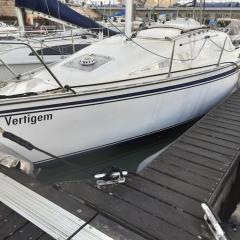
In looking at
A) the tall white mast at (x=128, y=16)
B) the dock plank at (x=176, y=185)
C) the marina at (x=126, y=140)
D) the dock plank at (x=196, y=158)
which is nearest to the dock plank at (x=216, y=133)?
the marina at (x=126, y=140)

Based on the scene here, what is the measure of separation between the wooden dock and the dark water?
1116mm

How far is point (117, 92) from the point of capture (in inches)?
174

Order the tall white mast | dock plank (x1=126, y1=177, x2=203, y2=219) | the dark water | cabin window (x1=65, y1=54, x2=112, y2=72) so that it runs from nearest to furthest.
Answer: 1. dock plank (x1=126, y1=177, x2=203, y2=219)
2. the dark water
3. cabin window (x1=65, y1=54, x2=112, y2=72)
4. the tall white mast

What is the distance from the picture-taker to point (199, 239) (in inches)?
99.3

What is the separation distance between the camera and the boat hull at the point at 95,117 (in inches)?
156

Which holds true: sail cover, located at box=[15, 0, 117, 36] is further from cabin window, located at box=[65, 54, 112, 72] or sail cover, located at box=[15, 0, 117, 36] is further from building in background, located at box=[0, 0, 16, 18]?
building in background, located at box=[0, 0, 16, 18]

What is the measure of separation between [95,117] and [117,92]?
445 mm


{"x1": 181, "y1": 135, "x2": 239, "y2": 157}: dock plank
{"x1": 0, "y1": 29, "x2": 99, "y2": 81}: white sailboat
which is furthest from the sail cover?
{"x1": 181, "y1": 135, "x2": 239, "y2": 157}: dock plank

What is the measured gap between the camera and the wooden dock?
260 cm

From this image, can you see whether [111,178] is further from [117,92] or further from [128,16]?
[128,16]

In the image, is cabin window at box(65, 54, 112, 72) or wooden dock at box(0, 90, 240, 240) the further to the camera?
cabin window at box(65, 54, 112, 72)

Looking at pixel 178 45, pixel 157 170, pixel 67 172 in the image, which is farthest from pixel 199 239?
pixel 178 45

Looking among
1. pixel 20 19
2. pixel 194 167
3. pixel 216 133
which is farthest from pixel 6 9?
pixel 194 167

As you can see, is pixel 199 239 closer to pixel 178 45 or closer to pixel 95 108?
pixel 95 108
